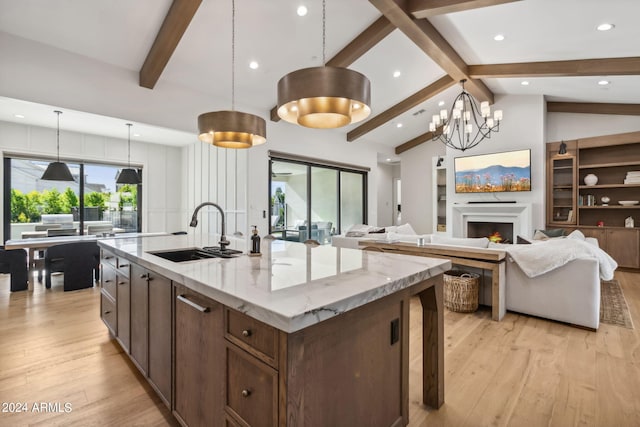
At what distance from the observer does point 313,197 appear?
22.6 ft

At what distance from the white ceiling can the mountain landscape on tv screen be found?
5.23 feet

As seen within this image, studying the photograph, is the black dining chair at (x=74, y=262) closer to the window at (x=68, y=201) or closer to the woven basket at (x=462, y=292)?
the window at (x=68, y=201)

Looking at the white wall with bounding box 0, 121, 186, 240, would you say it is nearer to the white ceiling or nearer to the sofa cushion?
the white ceiling

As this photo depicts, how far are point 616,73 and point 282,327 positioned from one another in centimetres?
563

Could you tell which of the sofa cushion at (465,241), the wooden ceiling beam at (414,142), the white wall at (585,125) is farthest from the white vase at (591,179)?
the sofa cushion at (465,241)

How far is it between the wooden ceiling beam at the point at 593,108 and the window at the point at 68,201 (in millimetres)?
9086

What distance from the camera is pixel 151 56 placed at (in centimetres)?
387

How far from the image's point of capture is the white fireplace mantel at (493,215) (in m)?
6.04

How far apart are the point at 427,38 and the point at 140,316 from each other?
436 centimetres

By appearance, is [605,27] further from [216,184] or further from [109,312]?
[216,184]

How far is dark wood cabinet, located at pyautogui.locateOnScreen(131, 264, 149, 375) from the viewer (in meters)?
1.92

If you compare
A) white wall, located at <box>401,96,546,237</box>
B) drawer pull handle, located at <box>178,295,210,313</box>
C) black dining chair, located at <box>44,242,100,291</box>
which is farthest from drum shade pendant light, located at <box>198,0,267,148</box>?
white wall, located at <box>401,96,546,237</box>

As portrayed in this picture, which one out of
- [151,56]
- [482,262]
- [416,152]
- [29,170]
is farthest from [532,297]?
[29,170]

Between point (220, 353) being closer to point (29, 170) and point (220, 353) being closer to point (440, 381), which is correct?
point (440, 381)
